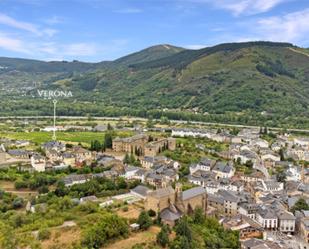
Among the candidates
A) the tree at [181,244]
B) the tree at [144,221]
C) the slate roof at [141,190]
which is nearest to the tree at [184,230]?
the tree at [181,244]

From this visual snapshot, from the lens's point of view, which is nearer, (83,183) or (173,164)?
(83,183)

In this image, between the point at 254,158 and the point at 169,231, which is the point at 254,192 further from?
the point at 169,231

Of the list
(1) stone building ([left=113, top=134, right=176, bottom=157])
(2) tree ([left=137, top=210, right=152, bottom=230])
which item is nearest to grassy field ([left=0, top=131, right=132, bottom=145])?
(1) stone building ([left=113, top=134, right=176, bottom=157])

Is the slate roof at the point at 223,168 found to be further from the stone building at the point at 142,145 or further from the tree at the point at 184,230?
the tree at the point at 184,230

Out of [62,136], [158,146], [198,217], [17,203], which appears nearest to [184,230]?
[198,217]

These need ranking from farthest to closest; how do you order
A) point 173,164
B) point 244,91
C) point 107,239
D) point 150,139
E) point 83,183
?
1. point 244,91
2. point 150,139
3. point 173,164
4. point 83,183
5. point 107,239

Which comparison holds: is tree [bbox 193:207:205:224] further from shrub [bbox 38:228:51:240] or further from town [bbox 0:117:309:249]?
shrub [bbox 38:228:51:240]

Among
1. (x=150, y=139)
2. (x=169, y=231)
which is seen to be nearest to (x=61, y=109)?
(x=150, y=139)
